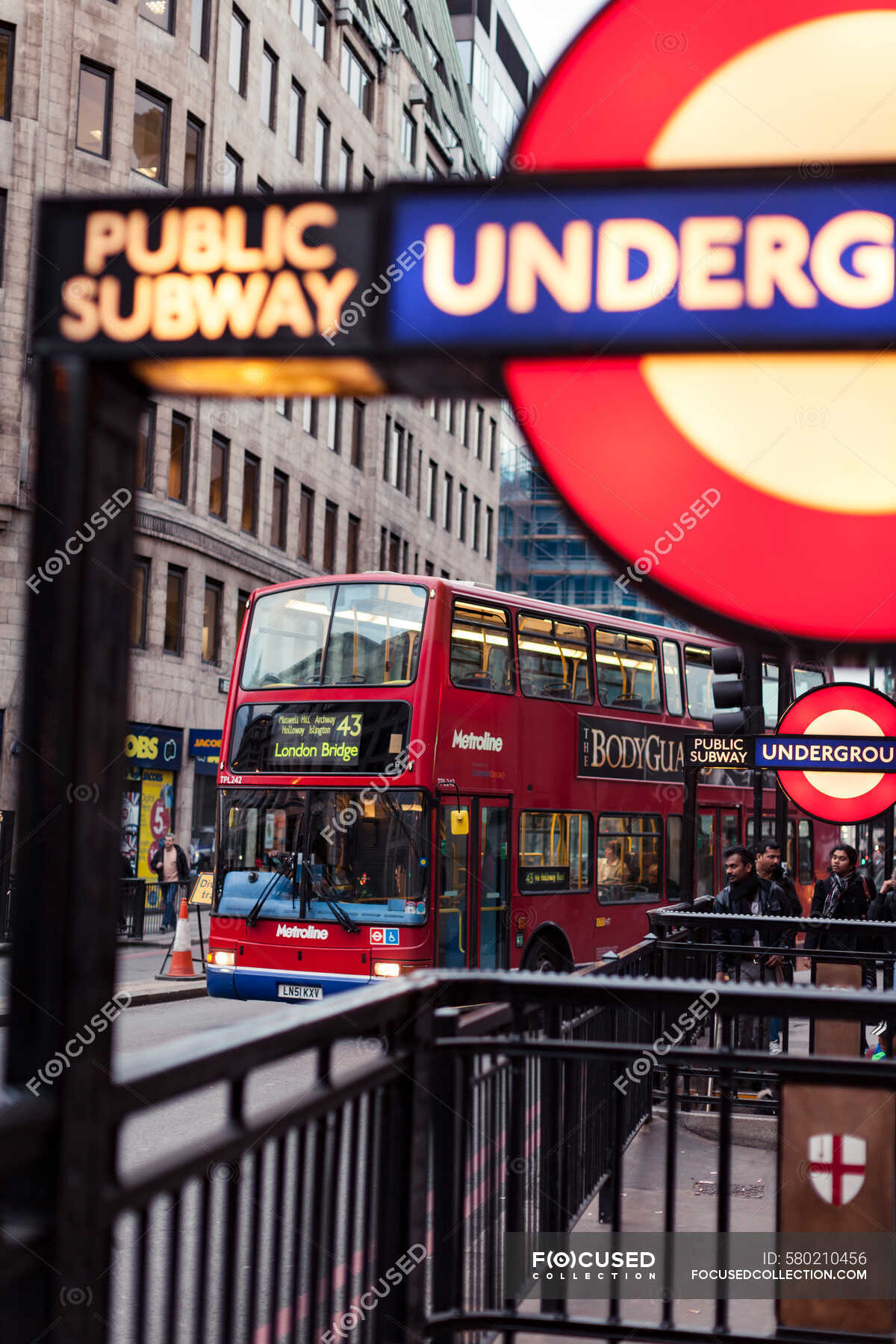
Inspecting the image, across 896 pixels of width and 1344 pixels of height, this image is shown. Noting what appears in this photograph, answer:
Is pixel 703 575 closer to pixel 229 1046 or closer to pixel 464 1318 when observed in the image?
pixel 229 1046

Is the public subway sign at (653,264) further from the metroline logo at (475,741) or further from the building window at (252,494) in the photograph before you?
the building window at (252,494)

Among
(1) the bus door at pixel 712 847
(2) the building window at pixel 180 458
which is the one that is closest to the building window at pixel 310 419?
(2) the building window at pixel 180 458

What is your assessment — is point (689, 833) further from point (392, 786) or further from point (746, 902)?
point (392, 786)

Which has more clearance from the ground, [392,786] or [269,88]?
[269,88]

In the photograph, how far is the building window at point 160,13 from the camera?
2908 cm

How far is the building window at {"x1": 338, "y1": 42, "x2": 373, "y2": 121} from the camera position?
126 ft

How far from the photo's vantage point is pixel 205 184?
71.9ft

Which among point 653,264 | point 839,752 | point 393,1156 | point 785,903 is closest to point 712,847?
point 785,903

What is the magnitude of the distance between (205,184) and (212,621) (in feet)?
40.7

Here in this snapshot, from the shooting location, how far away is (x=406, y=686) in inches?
524

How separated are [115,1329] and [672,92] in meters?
4.86

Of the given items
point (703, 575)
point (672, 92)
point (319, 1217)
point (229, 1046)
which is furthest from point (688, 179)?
point (319, 1217)

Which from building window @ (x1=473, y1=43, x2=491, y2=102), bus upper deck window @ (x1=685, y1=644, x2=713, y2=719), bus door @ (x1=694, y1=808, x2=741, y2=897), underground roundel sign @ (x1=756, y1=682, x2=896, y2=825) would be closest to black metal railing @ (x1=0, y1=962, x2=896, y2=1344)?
underground roundel sign @ (x1=756, y1=682, x2=896, y2=825)

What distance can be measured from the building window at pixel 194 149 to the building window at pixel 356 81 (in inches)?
348
